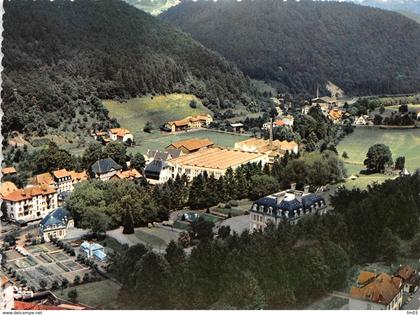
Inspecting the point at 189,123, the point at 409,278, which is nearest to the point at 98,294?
the point at 409,278

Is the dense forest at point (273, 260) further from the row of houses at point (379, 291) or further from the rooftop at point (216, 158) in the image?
the rooftop at point (216, 158)

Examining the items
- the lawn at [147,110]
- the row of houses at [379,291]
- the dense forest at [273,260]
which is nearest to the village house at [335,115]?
the lawn at [147,110]

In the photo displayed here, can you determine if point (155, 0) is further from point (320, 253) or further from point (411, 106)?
point (320, 253)

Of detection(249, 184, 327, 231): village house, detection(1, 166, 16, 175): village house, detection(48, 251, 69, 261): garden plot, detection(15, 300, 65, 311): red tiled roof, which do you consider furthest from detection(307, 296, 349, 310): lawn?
detection(1, 166, 16, 175): village house

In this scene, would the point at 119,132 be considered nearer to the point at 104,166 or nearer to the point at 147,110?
the point at 147,110

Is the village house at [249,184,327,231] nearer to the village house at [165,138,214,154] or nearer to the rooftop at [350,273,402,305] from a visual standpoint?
the rooftop at [350,273,402,305]

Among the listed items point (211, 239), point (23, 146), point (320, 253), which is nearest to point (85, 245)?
point (211, 239)
